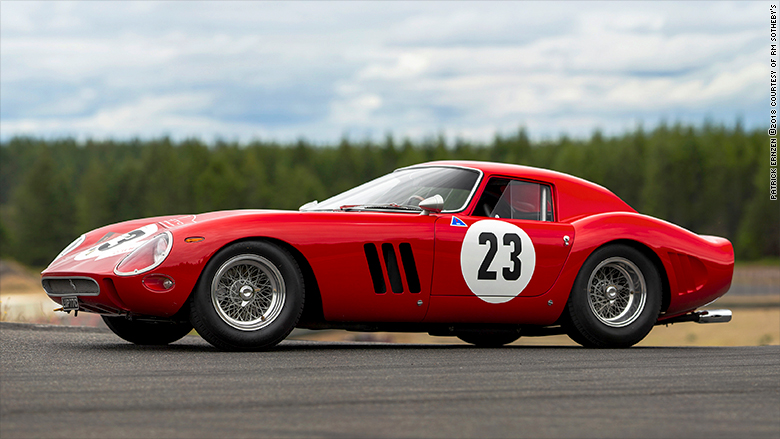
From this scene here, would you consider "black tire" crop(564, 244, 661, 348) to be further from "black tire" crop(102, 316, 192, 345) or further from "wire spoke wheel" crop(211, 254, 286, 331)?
"black tire" crop(102, 316, 192, 345)

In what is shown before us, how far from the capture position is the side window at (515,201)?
7449 millimetres

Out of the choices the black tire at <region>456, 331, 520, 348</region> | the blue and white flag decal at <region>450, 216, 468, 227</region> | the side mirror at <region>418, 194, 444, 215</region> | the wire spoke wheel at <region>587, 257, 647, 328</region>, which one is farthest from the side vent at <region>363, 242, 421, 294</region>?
the black tire at <region>456, 331, 520, 348</region>

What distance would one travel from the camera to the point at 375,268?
672cm

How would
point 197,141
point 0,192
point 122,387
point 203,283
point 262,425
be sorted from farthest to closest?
1. point 0,192
2. point 197,141
3. point 203,283
4. point 122,387
5. point 262,425

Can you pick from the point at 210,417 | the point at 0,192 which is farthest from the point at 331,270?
the point at 0,192

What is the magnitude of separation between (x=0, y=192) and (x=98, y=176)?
56574 mm

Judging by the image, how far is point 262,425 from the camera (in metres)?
3.75

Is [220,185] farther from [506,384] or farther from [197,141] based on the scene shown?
[506,384]

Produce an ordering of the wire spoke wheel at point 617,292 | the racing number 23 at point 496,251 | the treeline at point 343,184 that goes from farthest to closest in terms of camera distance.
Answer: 1. the treeline at point 343,184
2. the wire spoke wheel at point 617,292
3. the racing number 23 at point 496,251

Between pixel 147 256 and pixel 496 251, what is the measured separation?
2.62 metres

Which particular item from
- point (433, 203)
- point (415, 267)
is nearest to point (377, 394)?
point (415, 267)

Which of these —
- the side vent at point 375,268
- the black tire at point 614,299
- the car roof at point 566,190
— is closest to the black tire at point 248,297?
the side vent at point 375,268

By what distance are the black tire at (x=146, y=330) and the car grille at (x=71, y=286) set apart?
76cm

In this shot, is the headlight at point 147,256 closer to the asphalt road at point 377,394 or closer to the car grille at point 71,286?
the car grille at point 71,286
